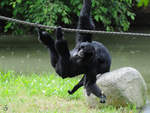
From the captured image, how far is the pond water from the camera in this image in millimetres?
8695

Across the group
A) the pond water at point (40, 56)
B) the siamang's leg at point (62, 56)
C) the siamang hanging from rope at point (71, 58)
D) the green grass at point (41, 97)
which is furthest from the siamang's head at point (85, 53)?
the pond water at point (40, 56)

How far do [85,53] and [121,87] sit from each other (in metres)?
1.81

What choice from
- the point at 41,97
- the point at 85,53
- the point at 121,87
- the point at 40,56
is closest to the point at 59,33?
the point at 85,53

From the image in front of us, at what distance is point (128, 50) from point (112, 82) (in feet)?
22.3

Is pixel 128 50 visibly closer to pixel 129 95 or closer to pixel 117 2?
pixel 117 2

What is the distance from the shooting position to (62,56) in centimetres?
341

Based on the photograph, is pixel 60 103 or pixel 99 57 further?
pixel 60 103

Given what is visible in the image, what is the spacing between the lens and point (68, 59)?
3498 millimetres

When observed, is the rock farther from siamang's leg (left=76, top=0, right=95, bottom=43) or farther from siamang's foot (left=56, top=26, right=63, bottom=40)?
siamang's foot (left=56, top=26, right=63, bottom=40)

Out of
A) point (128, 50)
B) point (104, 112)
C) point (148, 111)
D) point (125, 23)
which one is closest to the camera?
point (104, 112)

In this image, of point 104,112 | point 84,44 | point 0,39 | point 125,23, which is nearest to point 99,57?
point 84,44

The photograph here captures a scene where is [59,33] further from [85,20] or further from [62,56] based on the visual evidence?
[85,20]

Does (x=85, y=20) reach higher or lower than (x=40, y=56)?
higher

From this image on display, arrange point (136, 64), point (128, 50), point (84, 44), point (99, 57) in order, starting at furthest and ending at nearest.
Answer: point (128, 50) → point (136, 64) → point (99, 57) → point (84, 44)
